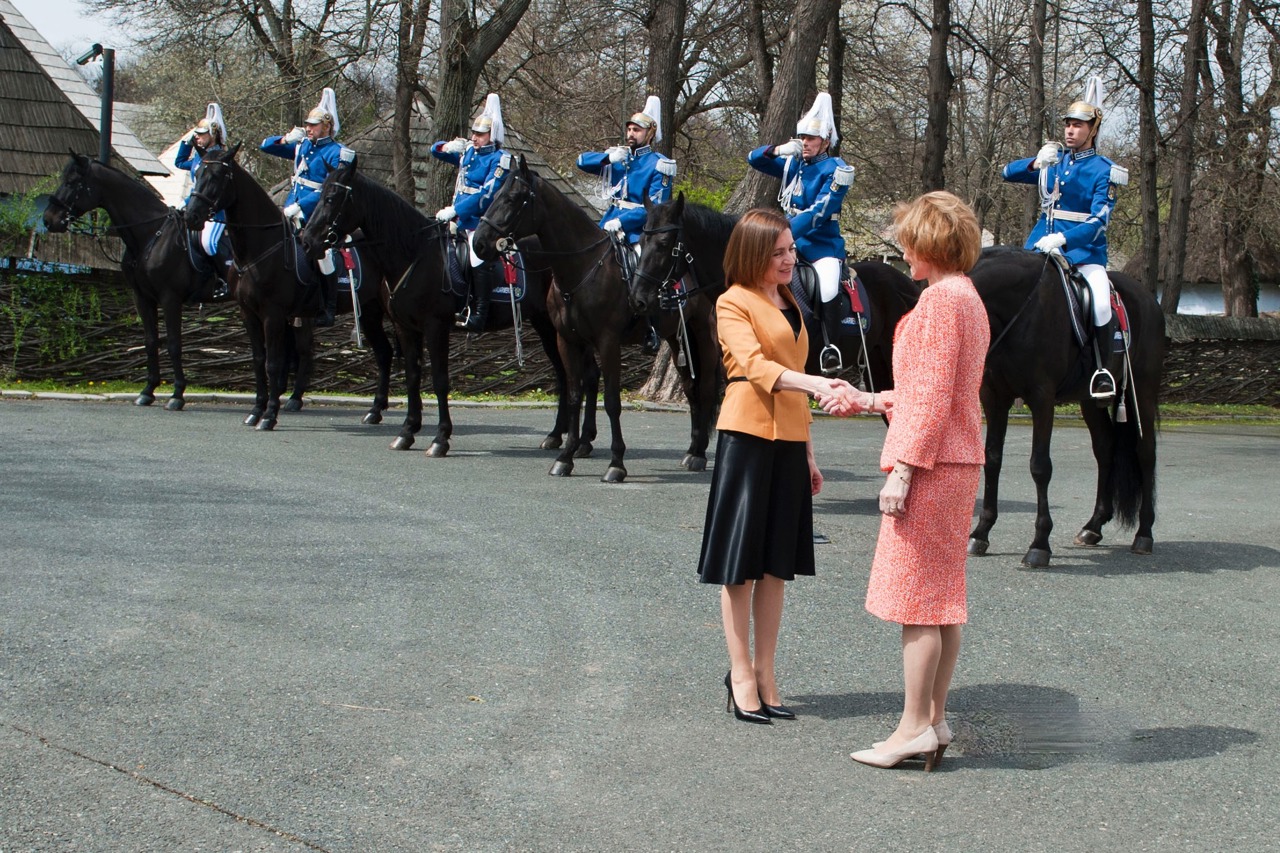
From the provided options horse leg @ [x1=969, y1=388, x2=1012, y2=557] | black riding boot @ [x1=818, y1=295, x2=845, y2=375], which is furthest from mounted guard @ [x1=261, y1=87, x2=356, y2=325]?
horse leg @ [x1=969, y1=388, x2=1012, y2=557]

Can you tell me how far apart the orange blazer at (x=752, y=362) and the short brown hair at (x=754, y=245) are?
78 mm

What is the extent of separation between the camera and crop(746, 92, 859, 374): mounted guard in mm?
10570

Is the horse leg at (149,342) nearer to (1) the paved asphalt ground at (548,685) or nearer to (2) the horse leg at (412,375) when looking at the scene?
(2) the horse leg at (412,375)

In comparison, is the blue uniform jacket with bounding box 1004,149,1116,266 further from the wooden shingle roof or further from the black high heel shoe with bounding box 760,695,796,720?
the wooden shingle roof

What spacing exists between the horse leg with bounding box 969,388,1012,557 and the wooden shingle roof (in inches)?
845

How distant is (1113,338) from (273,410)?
857cm

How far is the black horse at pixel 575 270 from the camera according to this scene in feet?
38.0

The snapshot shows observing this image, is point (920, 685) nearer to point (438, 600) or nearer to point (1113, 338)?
point (438, 600)

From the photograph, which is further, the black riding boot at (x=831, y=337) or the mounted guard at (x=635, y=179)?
the mounted guard at (x=635, y=179)

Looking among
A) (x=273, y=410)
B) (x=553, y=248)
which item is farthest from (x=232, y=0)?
(x=553, y=248)

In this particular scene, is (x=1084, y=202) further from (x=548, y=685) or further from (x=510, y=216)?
(x=548, y=685)

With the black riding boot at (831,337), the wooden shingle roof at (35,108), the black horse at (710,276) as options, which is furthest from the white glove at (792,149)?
the wooden shingle roof at (35,108)

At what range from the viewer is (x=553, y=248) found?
1180 cm

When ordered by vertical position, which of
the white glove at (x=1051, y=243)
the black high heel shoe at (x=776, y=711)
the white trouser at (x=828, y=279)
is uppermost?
the white glove at (x=1051, y=243)
